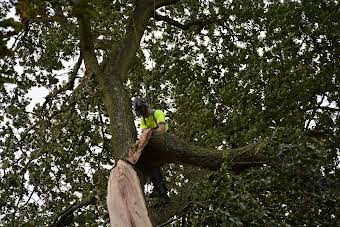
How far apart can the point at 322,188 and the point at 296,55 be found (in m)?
3.38

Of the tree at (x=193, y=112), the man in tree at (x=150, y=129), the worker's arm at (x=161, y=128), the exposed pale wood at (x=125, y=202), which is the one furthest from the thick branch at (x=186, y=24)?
the exposed pale wood at (x=125, y=202)

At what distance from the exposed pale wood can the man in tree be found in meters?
0.85

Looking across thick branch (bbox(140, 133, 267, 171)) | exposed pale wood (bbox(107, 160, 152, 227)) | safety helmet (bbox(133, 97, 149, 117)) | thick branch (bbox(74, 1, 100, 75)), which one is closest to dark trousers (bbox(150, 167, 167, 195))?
thick branch (bbox(140, 133, 267, 171))

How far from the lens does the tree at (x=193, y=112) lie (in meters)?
6.18

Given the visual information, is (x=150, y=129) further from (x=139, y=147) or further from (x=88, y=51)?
(x=88, y=51)

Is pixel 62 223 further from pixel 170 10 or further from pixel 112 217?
pixel 170 10

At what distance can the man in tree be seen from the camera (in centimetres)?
643

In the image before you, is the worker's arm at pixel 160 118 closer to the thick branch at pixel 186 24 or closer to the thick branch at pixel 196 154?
the thick branch at pixel 196 154

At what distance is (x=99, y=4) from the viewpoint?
8445mm

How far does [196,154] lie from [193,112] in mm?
1630

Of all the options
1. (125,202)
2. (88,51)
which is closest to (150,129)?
(125,202)

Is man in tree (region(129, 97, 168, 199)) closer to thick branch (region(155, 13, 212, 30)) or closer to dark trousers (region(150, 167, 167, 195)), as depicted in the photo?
dark trousers (region(150, 167, 167, 195))

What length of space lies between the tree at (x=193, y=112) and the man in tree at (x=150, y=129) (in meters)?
0.20

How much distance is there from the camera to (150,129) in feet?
21.7
